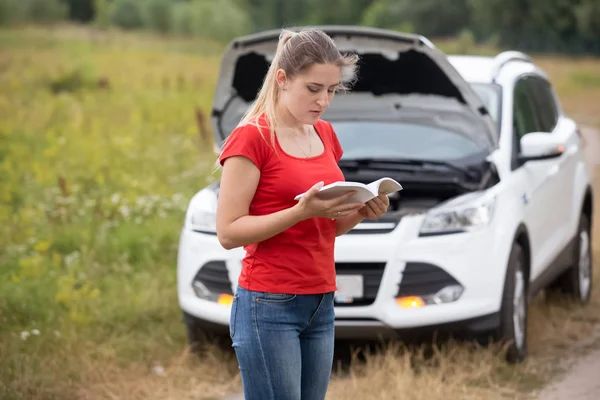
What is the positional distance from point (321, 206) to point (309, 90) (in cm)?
39

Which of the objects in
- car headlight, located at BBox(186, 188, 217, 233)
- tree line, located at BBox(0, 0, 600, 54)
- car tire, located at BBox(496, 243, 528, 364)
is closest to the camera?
car tire, located at BBox(496, 243, 528, 364)

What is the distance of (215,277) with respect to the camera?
553cm

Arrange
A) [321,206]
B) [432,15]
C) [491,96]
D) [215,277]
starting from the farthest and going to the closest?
[432,15] < [491,96] < [215,277] < [321,206]

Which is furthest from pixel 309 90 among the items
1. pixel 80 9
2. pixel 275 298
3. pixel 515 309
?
pixel 80 9

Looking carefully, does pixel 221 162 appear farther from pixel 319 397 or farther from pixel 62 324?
pixel 62 324

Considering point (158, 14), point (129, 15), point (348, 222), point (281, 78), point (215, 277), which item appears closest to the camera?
point (281, 78)

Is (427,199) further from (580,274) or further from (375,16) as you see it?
(375,16)

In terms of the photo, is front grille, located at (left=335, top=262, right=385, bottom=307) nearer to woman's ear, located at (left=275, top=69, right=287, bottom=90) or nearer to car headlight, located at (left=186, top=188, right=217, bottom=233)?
car headlight, located at (left=186, top=188, right=217, bottom=233)

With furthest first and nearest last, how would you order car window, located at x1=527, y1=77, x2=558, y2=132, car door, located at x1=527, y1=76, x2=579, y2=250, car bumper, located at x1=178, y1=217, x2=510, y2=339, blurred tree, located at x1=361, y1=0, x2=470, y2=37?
blurred tree, located at x1=361, y1=0, x2=470, y2=37 < car window, located at x1=527, y1=77, x2=558, y2=132 < car door, located at x1=527, y1=76, x2=579, y2=250 < car bumper, located at x1=178, y1=217, x2=510, y2=339

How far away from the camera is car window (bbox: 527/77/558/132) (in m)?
7.04

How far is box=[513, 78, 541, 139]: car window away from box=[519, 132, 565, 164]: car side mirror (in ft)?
0.91

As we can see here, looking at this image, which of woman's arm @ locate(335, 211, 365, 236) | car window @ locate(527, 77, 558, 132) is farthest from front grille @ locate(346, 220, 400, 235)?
woman's arm @ locate(335, 211, 365, 236)

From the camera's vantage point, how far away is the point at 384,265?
5289 mm

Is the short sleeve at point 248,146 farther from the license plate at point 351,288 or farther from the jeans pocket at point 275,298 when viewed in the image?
the license plate at point 351,288
